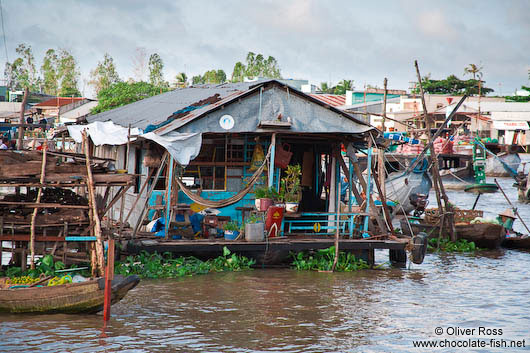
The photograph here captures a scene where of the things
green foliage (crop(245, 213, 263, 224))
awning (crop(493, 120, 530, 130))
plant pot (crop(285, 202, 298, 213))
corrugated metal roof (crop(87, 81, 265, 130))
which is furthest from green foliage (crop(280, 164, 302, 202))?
awning (crop(493, 120, 530, 130))

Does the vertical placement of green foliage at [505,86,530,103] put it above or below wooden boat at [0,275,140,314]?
above

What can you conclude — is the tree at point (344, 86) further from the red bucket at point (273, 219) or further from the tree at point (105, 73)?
the red bucket at point (273, 219)

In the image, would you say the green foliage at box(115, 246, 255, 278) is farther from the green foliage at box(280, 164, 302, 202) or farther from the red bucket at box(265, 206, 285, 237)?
the green foliage at box(280, 164, 302, 202)

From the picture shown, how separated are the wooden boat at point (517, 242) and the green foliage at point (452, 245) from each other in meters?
1.40

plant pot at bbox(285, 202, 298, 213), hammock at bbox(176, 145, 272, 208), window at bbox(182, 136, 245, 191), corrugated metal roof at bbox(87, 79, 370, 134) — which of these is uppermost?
corrugated metal roof at bbox(87, 79, 370, 134)

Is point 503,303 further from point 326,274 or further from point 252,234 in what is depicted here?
point 252,234

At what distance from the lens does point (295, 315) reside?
10.5 metres

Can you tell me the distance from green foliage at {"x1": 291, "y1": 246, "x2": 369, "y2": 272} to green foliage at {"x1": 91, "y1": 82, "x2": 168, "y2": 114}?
21719 mm

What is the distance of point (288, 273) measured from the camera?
1370 centimetres

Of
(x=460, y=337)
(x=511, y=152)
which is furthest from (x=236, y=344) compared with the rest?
(x=511, y=152)

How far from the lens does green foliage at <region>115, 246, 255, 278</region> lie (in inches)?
488

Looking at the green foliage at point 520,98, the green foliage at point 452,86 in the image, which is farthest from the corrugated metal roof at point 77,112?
the green foliage at point 520,98

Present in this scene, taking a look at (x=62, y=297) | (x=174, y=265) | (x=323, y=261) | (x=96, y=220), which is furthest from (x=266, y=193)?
(x=62, y=297)

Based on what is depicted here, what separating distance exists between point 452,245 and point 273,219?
22.4ft
